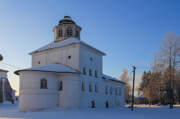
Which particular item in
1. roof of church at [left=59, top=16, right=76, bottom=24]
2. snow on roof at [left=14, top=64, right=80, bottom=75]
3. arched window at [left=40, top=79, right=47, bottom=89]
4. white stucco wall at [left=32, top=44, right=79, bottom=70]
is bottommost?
arched window at [left=40, top=79, right=47, bottom=89]

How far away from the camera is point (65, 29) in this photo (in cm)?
3481

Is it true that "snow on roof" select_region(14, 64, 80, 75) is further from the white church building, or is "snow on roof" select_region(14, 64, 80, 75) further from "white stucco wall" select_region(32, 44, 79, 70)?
"white stucco wall" select_region(32, 44, 79, 70)

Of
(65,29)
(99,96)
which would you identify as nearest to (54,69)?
(99,96)

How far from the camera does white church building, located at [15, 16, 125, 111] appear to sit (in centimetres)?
2452

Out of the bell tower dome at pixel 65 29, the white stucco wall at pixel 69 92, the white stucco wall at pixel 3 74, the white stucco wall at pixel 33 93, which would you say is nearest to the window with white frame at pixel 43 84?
the white stucco wall at pixel 33 93

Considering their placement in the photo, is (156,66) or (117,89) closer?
(156,66)

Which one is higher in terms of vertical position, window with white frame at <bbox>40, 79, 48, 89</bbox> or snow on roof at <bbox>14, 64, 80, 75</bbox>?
snow on roof at <bbox>14, 64, 80, 75</bbox>

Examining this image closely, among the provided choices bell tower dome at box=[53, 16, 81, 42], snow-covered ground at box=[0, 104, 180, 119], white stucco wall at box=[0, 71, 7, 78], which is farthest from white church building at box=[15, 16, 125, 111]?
white stucco wall at box=[0, 71, 7, 78]

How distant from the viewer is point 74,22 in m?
35.6

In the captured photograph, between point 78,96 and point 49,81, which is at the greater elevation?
point 49,81

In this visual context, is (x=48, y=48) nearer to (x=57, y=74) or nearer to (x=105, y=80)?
(x=57, y=74)

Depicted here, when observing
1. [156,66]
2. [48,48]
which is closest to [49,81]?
[48,48]

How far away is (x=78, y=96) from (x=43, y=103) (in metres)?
5.02

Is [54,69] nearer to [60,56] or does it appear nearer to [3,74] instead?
[60,56]
